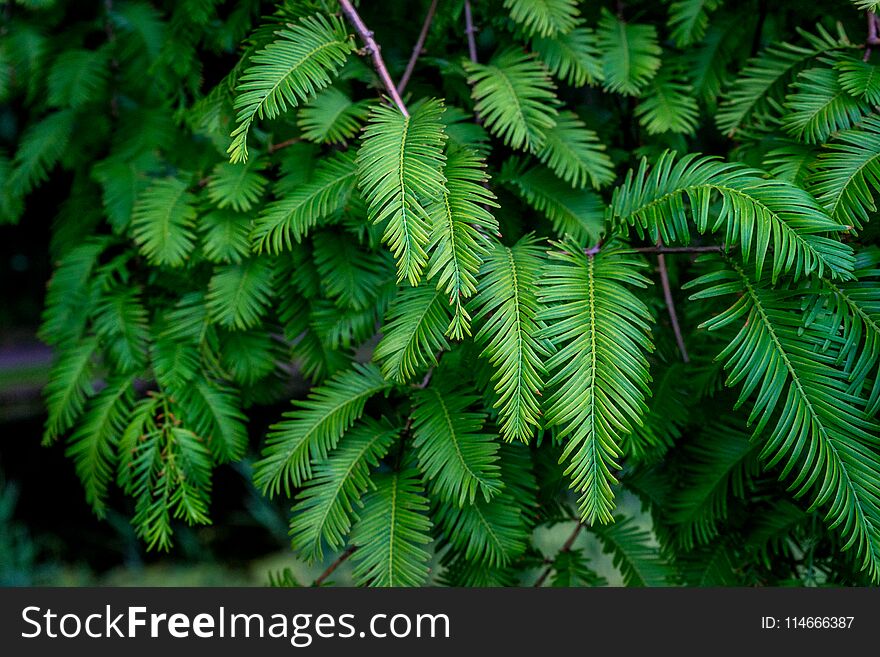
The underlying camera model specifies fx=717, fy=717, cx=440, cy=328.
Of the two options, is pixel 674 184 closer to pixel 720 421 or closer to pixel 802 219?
pixel 802 219

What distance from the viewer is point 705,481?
1.02 meters

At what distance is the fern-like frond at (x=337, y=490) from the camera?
0.94 m

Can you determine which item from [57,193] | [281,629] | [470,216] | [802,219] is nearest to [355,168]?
[470,216]

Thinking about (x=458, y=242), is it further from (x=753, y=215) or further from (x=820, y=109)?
(x=820, y=109)

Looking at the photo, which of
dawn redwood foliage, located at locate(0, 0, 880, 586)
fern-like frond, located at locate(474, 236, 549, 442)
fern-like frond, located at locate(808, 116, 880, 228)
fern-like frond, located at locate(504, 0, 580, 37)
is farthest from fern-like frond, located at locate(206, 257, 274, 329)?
fern-like frond, located at locate(808, 116, 880, 228)

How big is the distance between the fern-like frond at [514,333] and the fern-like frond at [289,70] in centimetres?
30

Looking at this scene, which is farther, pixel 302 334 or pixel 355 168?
pixel 302 334

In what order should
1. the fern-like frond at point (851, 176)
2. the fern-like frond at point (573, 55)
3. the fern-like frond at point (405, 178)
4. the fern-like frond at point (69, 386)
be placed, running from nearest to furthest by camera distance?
the fern-like frond at point (405, 178) < the fern-like frond at point (851, 176) < the fern-like frond at point (573, 55) < the fern-like frond at point (69, 386)

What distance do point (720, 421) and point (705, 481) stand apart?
10 cm

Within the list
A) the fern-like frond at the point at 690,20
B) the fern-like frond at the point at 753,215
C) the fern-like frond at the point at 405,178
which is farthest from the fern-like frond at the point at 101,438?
the fern-like frond at the point at 690,20

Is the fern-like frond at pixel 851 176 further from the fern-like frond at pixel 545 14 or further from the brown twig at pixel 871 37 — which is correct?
the fern-like frond at pixel 545 14

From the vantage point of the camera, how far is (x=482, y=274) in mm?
860

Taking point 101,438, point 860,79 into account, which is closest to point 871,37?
point 860,79

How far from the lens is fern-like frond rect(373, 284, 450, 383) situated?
2.84 feet
